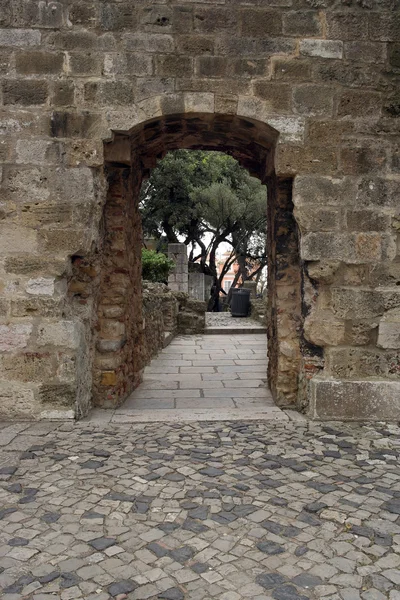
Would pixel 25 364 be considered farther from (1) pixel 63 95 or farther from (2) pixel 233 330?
(2) pixel 233 330

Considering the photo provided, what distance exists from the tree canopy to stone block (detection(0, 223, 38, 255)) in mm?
17786

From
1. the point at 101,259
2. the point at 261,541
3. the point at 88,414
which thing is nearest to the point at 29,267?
the point at 101,259

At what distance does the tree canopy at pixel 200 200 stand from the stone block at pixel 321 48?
57.2 ft

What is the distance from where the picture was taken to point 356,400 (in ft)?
13.9

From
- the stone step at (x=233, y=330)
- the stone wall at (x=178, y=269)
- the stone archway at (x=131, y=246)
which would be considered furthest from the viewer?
the stone wall at (x=178, y=269)

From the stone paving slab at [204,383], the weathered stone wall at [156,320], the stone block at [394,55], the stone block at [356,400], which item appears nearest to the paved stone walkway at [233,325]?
the weathered stone wall at [156,320]

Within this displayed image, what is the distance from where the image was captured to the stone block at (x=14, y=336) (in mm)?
4094

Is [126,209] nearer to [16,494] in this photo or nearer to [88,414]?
[88,414]

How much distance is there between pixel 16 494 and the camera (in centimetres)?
280

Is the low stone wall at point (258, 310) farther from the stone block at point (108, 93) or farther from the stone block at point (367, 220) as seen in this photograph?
the stone block at point (108, 93)

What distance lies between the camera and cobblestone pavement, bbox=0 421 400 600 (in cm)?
205

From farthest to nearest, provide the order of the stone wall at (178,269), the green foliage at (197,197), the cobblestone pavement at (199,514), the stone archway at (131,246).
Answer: the green foliage at (197,197) < the stone wall at (178,269) < the stone archway at (131,246) < the cobblestone pavement at (199,514)

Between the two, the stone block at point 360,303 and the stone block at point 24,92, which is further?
the stone block at point 360,303

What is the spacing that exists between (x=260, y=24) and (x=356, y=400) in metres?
3.22
